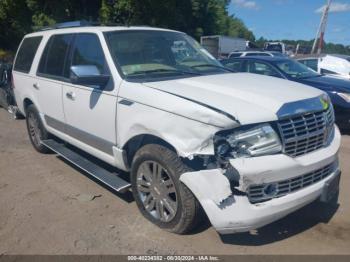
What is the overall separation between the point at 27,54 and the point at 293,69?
5.51 meters

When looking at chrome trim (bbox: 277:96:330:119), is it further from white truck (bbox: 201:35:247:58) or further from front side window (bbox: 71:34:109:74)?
white truck (bbox: 201:35:247:58)

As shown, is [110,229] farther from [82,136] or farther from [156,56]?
[156,56]

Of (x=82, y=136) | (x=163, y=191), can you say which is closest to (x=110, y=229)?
(x=163, y=191)

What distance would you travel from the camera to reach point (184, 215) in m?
3.31

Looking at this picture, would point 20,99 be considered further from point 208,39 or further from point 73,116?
point 208,39

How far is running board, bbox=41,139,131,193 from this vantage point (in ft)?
12.8

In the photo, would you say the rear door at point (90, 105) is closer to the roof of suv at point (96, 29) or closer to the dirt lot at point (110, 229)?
the roof of suv at point (96, 29)

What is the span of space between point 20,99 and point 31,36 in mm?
1092

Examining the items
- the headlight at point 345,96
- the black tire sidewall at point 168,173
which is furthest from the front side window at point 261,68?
the black tire sidewall at point 168,173

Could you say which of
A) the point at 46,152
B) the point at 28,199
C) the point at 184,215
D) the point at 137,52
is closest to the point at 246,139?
the point at 184,215

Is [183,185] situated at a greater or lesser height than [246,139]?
lesser

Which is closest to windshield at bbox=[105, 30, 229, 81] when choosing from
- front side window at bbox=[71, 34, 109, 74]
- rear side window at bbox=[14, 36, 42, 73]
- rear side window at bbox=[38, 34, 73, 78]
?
front side window at bbox=[71, 34, 109, 74]

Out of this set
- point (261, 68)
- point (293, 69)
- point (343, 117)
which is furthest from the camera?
point (261, 68)

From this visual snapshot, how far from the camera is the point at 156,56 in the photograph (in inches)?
170
